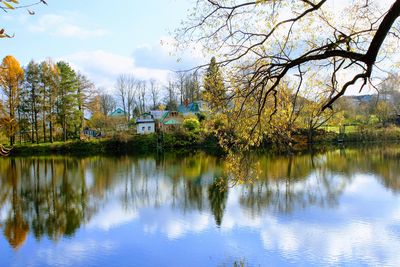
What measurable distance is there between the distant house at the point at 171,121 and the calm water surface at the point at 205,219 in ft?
68.3

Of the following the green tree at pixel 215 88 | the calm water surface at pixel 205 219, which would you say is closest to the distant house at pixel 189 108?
the calm water surface at pixel 205 219

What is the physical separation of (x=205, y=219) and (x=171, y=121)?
34.7m

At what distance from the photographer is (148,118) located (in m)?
49.6

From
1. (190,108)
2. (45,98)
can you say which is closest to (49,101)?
(45,98)

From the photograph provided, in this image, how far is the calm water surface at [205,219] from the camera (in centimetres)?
987

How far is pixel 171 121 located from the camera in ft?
155

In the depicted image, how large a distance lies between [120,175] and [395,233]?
650 inches

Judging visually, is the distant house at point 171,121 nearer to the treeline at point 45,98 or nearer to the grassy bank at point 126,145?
the grassy bank at point 126,145

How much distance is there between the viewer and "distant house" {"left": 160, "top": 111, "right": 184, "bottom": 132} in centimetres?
4387

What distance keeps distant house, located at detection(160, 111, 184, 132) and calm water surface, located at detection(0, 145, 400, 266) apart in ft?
68.3

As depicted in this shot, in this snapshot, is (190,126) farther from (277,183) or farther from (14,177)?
(277,183)

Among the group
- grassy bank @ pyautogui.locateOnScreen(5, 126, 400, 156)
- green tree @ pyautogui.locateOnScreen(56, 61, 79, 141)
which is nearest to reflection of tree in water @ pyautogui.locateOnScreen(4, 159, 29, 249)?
grassy bank @ pyautogui.locateOnScreen(5, 126, 400, 156)

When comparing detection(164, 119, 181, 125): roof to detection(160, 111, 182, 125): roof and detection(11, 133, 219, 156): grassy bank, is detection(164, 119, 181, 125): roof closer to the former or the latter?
detection(160, 111, 182, 125): roof

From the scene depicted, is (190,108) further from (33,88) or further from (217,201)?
(217,201)
